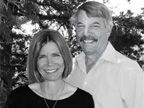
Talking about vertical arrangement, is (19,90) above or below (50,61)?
below

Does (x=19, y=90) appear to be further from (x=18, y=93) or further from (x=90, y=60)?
(x=90, y=60)

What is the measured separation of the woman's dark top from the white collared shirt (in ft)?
1.13

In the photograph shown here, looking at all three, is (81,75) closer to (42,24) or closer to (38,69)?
(38,69)

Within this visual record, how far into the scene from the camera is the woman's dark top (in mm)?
3035

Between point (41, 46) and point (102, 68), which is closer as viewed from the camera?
point (41, 46)

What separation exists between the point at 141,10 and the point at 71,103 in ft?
18.6

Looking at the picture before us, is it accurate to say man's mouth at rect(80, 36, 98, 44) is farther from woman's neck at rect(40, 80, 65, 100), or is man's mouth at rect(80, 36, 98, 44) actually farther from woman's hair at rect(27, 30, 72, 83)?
woman's neck at rect(40, 80, 65, 100)

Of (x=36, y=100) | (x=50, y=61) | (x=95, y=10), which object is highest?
(x=95, y=10)

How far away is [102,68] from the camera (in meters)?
3.57

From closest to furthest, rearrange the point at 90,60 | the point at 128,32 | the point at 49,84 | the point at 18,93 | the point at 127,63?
the point at 18,93
the point at 49,84
the point at 127,63
the point at 90,60
the point at 128,32

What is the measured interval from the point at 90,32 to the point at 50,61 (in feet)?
1.96

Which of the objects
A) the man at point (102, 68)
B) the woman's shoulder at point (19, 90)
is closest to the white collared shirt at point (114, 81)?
the man at point (102, 68)

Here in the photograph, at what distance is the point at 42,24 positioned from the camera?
24.3ft

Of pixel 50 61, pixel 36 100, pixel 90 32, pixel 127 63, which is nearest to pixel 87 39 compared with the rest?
pixel 90 32
